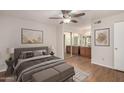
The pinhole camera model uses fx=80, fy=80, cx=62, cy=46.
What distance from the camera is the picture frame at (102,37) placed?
2.68m

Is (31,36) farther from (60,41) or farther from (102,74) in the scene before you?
(102,74)

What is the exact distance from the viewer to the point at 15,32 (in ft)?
7.33

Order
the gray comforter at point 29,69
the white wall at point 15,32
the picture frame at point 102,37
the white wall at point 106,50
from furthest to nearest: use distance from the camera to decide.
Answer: the picture frame at point 102,37 → the white wall at point 106,50 → the white wall at point 15,32 → the gray comforter at point 29,69

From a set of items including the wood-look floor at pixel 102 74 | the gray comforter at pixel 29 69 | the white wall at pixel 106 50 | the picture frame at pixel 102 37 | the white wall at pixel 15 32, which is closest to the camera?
the gray comforter at pixel 29 69

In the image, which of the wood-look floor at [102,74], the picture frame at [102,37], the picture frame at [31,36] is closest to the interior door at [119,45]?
the wood-look floor at [102,74]

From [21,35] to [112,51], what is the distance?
2.94m

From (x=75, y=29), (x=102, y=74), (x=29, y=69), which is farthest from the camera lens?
(x=75, y=29)

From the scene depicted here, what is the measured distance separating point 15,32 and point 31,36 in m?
0.56

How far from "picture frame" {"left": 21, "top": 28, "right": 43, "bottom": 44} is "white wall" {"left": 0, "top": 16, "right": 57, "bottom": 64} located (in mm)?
120

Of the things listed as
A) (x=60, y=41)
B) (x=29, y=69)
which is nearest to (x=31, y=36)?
(x=60, y=41)

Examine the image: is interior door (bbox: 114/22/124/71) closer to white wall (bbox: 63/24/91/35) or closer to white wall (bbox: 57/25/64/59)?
white wall (bbox: 63/24/91/35)

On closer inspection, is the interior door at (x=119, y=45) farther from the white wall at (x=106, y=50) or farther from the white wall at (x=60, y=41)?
the white wall at (x=60, y=41)

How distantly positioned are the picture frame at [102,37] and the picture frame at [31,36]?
2.05 meters
